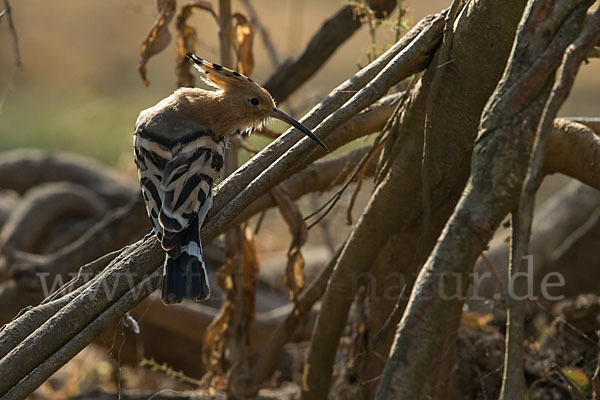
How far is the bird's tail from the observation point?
2311 millimetres

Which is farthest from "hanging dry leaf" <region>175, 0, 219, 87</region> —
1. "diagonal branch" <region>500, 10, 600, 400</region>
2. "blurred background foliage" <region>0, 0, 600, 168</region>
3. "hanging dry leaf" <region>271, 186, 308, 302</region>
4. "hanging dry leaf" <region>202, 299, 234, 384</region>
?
"blurred background foliage" <region>0, 0, 600, 168</region>

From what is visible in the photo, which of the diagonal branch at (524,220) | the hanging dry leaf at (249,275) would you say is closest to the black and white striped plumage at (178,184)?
the hanging dry leaf at (249,275)

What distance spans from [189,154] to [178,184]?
203mm

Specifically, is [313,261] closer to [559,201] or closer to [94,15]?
[559,201]

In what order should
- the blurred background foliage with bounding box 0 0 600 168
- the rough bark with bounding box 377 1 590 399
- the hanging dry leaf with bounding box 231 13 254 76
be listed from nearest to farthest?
the rough bark with bounding box 377 1 590 399 → the hanging dry leaf with bounding box 231 13 254 76 → the blurred background foliage with bounding box 0 0 600 168

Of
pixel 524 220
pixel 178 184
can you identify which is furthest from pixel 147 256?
pixel 524 220

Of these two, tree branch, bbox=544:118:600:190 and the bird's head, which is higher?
the bird's head

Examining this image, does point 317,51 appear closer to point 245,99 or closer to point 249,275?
point 245,99

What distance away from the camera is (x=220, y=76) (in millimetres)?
3107

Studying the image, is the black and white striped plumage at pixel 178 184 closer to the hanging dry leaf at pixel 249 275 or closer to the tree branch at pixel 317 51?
the hanging dry leaf at pixel 249 275

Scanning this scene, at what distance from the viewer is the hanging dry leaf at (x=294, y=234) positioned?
134 inches

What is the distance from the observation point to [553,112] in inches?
68.5

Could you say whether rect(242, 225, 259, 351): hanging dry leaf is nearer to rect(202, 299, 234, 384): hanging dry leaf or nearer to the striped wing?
rect(202, 299, 234, 384): hanging dry leaf

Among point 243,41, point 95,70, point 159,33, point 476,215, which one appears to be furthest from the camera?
point 95,70
